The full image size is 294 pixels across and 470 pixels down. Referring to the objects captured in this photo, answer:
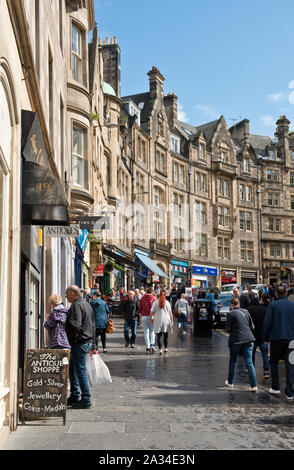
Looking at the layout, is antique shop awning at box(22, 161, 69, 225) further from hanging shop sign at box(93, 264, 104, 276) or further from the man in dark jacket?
hanging shop sign at box(93, 264, 104, 276)

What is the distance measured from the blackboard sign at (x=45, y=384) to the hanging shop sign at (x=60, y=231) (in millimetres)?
3494

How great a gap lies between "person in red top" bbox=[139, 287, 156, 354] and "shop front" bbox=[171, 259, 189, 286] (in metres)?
33.3

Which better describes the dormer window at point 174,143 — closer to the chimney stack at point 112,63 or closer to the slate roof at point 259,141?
the chimney stack at point 112,63

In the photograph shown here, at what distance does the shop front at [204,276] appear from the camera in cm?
5533

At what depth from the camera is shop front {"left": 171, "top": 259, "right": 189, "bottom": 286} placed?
5162cm

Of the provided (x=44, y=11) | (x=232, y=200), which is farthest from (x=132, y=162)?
(x=44, y=11)

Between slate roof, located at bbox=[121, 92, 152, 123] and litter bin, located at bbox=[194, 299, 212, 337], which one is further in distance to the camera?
slate roof, located at bbox=[121, 92, 152, 123]

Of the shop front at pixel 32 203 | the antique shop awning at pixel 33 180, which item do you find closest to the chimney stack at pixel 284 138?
the shop front at pixel 32 203

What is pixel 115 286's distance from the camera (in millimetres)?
37125

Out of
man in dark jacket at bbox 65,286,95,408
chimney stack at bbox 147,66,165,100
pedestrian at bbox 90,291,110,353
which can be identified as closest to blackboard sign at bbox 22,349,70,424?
man in dark jacket at bbox 65,286,95,408

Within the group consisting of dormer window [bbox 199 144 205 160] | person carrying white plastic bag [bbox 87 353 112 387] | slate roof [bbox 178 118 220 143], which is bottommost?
person carrying white plastic bag [bbox 87 353 112 387]

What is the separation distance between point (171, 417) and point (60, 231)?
14.5 ft
